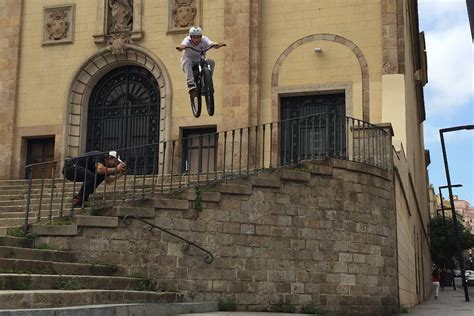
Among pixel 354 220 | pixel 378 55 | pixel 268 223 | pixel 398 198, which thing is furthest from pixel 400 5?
pixel 268 223

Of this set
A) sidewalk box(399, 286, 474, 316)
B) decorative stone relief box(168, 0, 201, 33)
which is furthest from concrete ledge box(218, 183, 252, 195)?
decorative stone relief box(168, 0, 201, 33)

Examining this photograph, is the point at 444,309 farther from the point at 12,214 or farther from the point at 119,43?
the point at 12,214

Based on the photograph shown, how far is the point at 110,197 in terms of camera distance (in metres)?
12.4

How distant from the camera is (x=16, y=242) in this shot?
412 inches

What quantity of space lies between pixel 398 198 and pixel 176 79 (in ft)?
24.2

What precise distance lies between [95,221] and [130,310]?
2723 mm

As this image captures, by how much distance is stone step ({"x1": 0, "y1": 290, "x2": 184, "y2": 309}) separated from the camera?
7.44 meters

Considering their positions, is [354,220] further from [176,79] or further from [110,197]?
[176,79]

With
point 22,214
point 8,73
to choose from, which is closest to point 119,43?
point 8,73

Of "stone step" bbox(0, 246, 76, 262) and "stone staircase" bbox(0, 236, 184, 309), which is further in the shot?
"stone step" bbox(0, 246, 76, 262)

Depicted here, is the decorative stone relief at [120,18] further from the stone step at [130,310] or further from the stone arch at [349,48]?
the stone step at [130,310]

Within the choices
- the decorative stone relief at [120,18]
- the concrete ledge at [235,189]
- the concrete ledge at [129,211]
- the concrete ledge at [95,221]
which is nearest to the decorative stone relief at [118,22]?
the decorative stone relief at [120,18]

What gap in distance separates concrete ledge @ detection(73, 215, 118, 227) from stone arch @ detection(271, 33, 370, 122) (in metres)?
8.70

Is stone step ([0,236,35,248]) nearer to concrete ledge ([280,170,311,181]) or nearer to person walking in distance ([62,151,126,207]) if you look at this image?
person walking in distance ([62,151,126,207])
